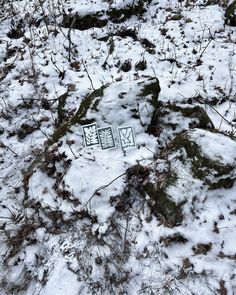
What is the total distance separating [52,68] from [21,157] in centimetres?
193

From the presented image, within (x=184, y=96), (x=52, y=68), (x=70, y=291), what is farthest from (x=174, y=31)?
(x=70, y=291)

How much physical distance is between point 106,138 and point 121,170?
18.0 inches

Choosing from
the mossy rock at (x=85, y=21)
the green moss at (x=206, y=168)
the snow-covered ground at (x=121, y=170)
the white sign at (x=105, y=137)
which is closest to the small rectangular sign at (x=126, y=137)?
the white sign at (x=105, y=137)

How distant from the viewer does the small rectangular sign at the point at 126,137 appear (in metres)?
3.94

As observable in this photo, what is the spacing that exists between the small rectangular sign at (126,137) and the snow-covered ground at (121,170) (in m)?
0.12

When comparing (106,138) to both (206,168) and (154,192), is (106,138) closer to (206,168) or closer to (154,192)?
(154,192)

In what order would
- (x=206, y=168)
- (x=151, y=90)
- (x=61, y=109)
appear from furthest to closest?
(x=61, y=109) → (x=151, y=90) → (x=206, y=168)

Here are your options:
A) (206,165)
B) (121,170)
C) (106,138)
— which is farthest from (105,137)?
(206,165)

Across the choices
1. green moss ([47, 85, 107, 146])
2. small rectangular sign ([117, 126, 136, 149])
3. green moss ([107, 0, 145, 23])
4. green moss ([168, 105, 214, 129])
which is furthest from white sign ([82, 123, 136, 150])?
green moss ([107, 0, 145, 23])

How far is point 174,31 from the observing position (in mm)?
6250

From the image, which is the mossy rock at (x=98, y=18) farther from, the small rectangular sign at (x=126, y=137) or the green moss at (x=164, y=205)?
the green moss at (x=164, y=205)

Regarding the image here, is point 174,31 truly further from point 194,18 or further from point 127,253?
point 127,253

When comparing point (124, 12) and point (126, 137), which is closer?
point (126, 137)

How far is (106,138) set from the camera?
4.02 meters
